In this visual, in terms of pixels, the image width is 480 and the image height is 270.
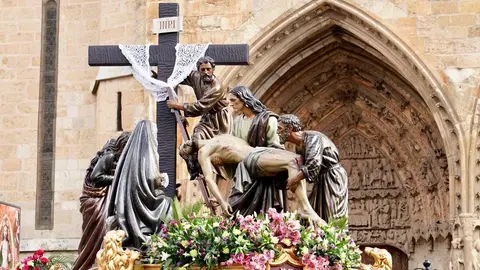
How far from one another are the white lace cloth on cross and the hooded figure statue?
1075mm

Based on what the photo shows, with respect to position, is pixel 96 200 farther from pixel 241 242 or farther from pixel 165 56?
pixel 241 242

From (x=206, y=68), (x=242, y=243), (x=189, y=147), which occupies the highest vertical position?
(x=206, y=68)

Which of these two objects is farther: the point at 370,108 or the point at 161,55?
the point at 370,108

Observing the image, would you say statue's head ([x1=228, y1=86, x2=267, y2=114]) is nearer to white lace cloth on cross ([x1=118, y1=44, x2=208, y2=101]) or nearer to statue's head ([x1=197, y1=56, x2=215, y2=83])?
statue's head ([x1=197, y1=56, x2=215, y2=83])

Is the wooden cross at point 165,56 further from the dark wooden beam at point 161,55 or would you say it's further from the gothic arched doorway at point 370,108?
the gothic arched doorway at point 370,108

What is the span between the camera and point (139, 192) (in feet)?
26.3

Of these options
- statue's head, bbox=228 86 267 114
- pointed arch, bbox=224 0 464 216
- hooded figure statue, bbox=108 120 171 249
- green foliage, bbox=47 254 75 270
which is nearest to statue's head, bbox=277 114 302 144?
statue's head, bbox=228 86 267 114

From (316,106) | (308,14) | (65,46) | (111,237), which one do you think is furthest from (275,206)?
(65,46)

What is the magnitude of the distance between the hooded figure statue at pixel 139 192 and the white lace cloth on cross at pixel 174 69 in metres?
1.07

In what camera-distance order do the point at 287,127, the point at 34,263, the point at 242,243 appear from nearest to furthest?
the point at 242,243, the point at 287,127, the point at 34,263

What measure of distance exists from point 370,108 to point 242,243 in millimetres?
12623

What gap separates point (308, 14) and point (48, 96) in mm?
4932

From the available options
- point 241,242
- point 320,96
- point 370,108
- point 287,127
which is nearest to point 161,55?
point 287,127

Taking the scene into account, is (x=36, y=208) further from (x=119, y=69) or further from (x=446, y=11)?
(x=446, y=11)
